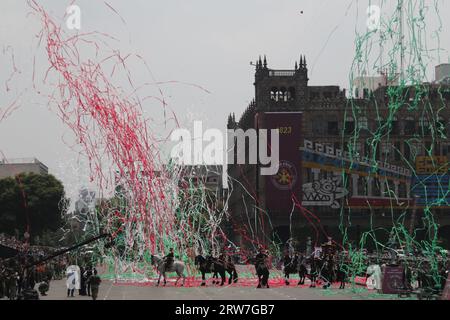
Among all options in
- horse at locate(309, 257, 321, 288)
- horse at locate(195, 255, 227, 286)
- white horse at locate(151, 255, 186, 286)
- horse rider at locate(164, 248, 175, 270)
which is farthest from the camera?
white horse at locate(151, 255, 186, 286)

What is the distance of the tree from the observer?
269 ft

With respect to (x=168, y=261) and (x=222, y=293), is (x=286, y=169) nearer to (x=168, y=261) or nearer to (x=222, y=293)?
(x=168, y=261)

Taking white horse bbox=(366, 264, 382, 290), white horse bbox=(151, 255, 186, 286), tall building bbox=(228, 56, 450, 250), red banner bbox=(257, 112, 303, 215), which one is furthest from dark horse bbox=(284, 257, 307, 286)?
red banner bbox=(257, 112, 303, 215)

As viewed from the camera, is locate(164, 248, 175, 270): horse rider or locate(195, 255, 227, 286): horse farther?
locate(195, 255, 227, 286): horse

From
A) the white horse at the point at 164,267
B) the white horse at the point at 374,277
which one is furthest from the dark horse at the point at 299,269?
the white horse at the point at 164,267

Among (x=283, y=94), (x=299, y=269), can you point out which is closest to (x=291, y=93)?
(x=283, y=94)

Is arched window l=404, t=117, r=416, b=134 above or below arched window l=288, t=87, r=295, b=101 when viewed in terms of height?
below

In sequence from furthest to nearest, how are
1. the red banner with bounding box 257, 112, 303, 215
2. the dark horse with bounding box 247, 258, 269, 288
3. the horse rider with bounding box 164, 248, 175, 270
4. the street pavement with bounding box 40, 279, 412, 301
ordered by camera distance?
the red banner with bounding box 257, 112, 303, 215 → the horse rider with bounding box 164, 248, 175, 270 → the dark horse with bounding box 247, 258, 269, 288 → the street pavement with bounding box 40, 279, 412, 301

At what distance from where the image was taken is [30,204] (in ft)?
270

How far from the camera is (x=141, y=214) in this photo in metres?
38.0

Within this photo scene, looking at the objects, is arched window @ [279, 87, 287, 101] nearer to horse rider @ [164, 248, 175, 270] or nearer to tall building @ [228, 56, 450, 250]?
tall building @ [228, 56, 450, 250]

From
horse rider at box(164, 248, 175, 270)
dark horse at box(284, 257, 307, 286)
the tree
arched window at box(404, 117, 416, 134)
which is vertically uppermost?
arched window at box(404, 117, 416, 134)

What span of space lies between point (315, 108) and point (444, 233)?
17.7m

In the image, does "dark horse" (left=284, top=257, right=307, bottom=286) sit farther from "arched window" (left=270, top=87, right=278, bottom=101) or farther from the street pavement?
"arched window" (left=270, top=87, right=278, bottom=101)
